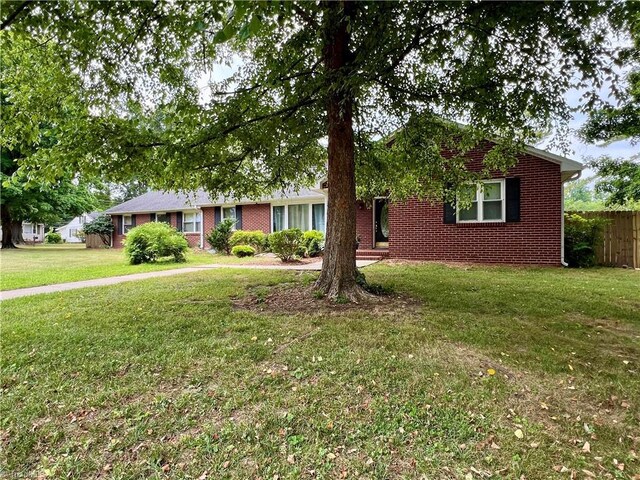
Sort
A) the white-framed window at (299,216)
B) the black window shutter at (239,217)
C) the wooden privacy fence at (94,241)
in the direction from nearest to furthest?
1. the white-framed window at (299,216)
2. the black window shutter at (239,217)
3. the wooden privacy fence at (94,241)

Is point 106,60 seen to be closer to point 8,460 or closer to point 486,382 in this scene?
point 8,460

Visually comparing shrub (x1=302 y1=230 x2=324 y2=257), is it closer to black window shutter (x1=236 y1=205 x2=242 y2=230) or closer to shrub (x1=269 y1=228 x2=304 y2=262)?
shrub (x1=269 y1=228 x2=304 y2=262)

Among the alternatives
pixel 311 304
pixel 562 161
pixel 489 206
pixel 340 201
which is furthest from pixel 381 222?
pixel 311 304

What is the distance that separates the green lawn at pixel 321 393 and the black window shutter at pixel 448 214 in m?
6.10

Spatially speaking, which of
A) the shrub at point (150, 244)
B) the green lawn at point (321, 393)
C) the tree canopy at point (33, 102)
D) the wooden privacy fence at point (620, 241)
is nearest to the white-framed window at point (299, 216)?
the shrub at point (150, 244)

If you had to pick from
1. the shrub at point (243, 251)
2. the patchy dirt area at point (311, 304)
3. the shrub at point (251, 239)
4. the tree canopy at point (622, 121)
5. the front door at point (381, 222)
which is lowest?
the patchy dirt area at point (311, 304)

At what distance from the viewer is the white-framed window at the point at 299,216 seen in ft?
54.2

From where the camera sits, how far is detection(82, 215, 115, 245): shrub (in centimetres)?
2577

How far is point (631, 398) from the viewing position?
2.91 meters

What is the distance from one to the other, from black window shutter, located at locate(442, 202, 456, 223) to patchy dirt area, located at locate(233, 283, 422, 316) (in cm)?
599

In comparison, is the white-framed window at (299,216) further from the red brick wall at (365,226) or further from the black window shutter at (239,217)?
the red brick wall at (365,226)

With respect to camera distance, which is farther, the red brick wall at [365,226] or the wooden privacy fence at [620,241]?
the red brick wall at [365,226]

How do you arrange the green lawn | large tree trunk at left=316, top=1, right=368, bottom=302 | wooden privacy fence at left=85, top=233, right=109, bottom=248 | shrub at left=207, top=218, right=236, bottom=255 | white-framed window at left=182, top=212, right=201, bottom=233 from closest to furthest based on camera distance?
1. the green lawn
2. large tree trunk at left=316, top=1, right=368, bottom=302
3. shrub at left=207, top=218, right=236, bottom=255
4. white-framed window at left=182, top=212, right=201, bottom=233
5. wooden privacy fence at left=85, top=233, right=109, bottom=248

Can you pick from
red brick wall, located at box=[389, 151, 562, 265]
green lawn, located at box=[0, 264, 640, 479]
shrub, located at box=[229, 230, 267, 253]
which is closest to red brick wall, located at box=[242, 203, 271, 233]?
shrub, located at box=[229, 230, 267, 253]
